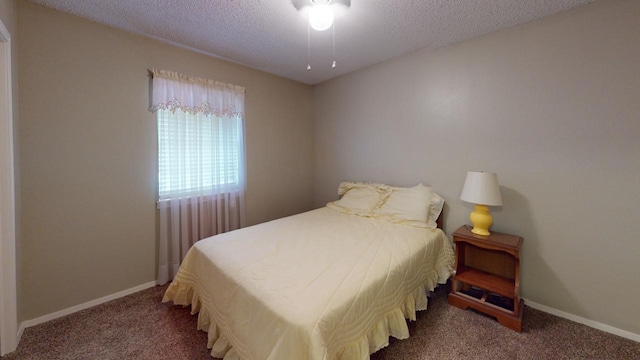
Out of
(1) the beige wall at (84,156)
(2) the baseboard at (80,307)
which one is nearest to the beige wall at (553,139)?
(1) the beige wall at (84,156)

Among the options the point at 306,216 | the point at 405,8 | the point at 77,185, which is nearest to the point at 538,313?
the point at 306,216

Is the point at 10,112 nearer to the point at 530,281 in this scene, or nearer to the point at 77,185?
the point at 77,185

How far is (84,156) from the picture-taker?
6.46 ft

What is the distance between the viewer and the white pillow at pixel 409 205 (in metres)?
2.31

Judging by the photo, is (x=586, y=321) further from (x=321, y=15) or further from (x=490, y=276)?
(x=321, y=15)

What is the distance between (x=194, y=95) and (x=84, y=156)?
3.56ft

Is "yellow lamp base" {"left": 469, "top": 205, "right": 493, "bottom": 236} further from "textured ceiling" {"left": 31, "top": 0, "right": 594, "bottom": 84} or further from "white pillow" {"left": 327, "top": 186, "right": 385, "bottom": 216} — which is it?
"textured ceiling" {"left": 31, "top": 0, "right": 594, "bottom": 84}

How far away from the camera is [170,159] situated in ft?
7.88

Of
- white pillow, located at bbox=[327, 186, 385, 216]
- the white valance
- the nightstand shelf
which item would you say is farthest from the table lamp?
the white valance

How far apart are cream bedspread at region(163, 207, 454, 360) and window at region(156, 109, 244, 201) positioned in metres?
0.92

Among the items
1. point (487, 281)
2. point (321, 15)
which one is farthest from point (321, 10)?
point (487, 281)

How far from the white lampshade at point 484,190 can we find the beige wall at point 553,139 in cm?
→ 30

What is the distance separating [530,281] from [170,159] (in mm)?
3557

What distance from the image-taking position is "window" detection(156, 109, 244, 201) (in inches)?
93.7
